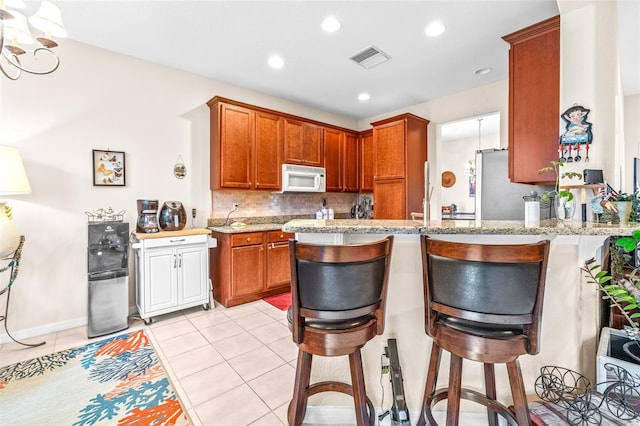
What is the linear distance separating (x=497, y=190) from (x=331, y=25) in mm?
2820

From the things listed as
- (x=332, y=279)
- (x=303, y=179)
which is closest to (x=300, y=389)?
(x=332, y=279)

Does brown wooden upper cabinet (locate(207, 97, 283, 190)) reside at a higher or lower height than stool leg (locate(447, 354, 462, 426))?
higher

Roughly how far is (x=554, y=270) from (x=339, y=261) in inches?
48.2

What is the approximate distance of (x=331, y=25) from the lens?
2.54 m

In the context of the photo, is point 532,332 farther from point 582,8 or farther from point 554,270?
point 582,8

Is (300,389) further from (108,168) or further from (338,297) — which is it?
(108,168)

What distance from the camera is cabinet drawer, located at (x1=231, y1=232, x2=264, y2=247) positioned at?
336cm

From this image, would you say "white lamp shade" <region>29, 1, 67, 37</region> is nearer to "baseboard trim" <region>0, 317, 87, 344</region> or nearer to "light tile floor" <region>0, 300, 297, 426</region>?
"light tile floor" <region>0, 300, 297, 426</region>

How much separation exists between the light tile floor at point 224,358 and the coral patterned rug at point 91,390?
11cm

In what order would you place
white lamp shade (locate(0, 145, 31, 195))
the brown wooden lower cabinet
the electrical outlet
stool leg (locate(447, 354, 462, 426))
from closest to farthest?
1. stool leg (locate(447, 354, 462, 426))
2. the electrical outlet
3. white lamp shade (locate(0, 145, 31, 195))
4. the brown wooden lower cabinet

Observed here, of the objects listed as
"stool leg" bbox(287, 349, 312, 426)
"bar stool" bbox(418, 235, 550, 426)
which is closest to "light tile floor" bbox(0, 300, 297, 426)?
"stool leg" bbox(287, 349, 312, 426)

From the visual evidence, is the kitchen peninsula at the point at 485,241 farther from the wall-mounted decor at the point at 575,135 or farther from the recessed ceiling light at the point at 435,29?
the recessed ceiling light at the point at 435,29

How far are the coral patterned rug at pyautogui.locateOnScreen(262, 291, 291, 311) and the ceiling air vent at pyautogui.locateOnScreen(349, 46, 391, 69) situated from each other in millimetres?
3035

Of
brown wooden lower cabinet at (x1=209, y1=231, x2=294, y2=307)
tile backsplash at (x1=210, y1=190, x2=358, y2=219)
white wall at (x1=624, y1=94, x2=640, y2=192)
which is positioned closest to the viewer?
brown wooden lower cabinet at (x1=209, y1=231, x2=294, y2=307)
